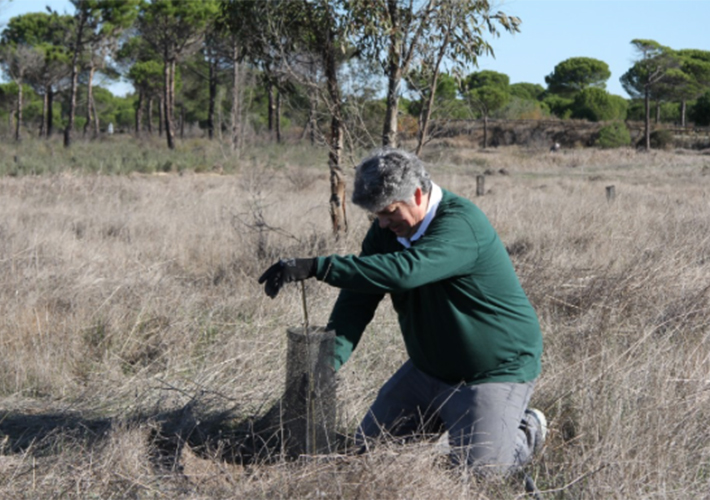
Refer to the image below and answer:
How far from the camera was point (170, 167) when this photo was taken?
2245 centimetres

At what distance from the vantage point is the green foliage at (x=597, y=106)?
5219 cm

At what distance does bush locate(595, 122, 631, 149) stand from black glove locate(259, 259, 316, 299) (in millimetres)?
39113

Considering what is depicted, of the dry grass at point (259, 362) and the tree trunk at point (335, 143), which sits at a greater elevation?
the tree trunk at point (335, 143)

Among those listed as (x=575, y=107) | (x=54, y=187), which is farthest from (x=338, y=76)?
(x=575, y=107)

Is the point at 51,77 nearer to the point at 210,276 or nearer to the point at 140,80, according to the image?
the point at 140,80

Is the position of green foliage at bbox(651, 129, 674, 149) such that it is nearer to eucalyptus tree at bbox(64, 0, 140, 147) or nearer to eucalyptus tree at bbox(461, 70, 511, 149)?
eucalyptus tree at bbox(461, 70, 511, 149)

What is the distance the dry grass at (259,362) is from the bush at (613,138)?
107ft

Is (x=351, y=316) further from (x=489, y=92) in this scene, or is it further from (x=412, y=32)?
(x=489, y=92)

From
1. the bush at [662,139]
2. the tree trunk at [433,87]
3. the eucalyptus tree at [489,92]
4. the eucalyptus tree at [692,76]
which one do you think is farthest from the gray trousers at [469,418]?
the eucalyptus tree at [692,76]

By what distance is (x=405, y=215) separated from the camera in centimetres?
275

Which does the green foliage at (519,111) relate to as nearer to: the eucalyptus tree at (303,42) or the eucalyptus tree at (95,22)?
the eucalyptus tree at (95,22)

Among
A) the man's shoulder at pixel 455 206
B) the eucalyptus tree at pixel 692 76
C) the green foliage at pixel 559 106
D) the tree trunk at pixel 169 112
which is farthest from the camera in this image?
the green foliage at pixel 559 106

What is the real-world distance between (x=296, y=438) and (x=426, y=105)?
191 inches

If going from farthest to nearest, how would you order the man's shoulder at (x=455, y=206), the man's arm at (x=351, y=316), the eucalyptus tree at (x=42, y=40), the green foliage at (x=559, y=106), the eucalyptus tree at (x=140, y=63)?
the green foliage at (x=559, y=106) → the eucalyptus tree at (x=140, y=63) → the eucalyptus tree at (x=42, y=40) → the man's arm at (x=351, y=316) → the man's shoulder at (x=455, y=206)
